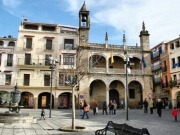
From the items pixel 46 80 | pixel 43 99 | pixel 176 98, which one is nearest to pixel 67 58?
pixel 46 80

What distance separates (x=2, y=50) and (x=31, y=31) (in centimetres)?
523

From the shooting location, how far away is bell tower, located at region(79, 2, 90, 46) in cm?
3400

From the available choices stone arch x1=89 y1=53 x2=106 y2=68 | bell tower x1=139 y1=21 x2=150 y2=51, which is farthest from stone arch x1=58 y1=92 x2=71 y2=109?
bell tower x1=139 y1=21 x2=150 y2=51

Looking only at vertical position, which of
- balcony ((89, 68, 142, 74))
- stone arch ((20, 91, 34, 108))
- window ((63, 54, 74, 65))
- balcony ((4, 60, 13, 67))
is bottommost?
stone arch ((20, 91, 34, 108))

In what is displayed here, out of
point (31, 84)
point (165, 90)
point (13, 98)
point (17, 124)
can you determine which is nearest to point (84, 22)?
point (31, 84)

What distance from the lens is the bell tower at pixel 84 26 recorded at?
34.0m

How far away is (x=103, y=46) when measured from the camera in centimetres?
3512

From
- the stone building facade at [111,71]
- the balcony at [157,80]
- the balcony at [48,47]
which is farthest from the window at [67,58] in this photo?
the balcony at [157,80]

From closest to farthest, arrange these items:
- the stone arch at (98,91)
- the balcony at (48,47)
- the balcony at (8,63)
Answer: the balcony at (8,63) < the stone arch at (98,91) < the balcony at (48,47)

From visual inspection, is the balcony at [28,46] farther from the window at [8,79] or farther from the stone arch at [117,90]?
the stone arch at [117,90]

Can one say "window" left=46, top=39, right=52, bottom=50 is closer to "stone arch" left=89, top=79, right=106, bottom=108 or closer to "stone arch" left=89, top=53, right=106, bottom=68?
"stone arch" left=89, top=53, right=106, bottom=68

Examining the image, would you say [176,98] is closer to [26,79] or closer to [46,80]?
[46,80]

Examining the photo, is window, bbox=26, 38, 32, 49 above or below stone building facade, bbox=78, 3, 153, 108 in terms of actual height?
above

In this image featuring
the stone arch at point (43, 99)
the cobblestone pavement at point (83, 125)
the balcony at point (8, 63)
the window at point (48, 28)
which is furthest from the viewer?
the window at point (48, 28)
